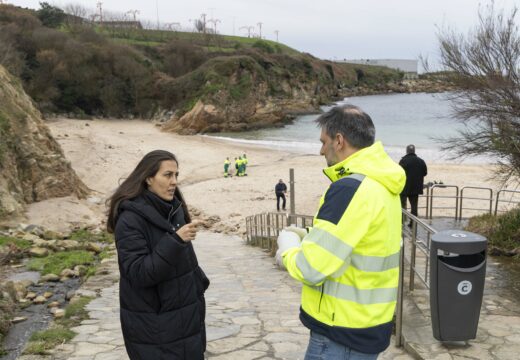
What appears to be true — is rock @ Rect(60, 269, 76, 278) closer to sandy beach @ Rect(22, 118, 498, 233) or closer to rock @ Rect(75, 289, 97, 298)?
rock @ Rect(75, 289, 97, 298)

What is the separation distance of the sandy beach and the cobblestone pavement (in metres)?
8.01

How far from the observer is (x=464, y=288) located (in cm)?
410

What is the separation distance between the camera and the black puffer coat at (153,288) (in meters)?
2.74

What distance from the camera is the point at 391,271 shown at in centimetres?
241

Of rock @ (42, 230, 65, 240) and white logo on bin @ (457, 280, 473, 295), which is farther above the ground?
white logo on bin @ (457, 280, 473, 295)

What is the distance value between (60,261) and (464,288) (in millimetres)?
8867

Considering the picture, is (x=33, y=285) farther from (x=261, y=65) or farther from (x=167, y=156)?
(x=261, y=65)

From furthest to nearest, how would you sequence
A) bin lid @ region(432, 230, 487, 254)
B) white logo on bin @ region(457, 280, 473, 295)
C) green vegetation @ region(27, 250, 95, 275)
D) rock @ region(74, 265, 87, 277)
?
green vegetation @ region(27, 250, 95, 275) < rock @ region(74, 265, 87, 277) < white logo on bin @ region(457, 280, 473, 295) < bin lid @ region(432, 230, 487, 254)

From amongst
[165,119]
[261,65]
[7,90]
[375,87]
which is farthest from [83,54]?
[375,87]

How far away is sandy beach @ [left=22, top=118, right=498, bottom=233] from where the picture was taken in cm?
1835

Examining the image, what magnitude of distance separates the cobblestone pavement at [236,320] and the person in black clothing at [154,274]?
5.27ft

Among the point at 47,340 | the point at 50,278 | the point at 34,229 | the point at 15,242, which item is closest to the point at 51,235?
the point at 34,229

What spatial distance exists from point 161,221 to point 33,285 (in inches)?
272

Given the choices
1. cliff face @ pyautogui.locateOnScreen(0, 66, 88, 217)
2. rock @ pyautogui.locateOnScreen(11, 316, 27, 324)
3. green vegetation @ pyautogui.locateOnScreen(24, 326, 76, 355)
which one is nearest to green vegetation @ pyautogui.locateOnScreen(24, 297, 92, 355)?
green vegetation @ pyautogui.locateOnScreen(24, 326, 76, 355)
